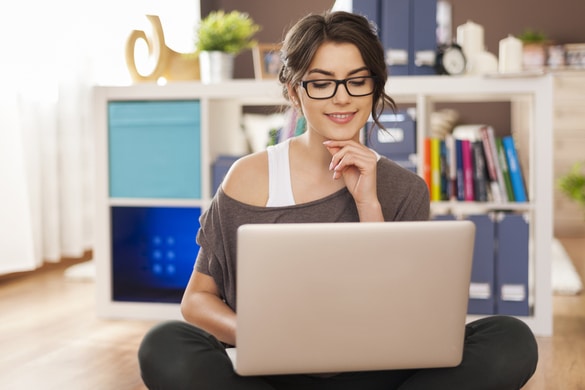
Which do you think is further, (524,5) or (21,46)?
(524,5)

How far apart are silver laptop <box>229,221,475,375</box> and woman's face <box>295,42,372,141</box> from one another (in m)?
0.43

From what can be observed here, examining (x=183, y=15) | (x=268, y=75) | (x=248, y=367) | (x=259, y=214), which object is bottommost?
(x=248, y=367)

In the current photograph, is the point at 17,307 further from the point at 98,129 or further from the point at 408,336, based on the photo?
the point at 408,336

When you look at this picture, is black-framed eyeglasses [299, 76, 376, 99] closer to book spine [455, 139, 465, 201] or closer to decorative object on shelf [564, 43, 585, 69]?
book spine [455, 139, 465, 201]

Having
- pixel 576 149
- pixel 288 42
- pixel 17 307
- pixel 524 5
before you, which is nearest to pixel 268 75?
pixel 17 307

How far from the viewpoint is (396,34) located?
2.85m

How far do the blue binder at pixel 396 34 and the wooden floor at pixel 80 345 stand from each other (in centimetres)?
104

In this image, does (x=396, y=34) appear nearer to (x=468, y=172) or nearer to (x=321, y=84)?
(x=468, y=172)

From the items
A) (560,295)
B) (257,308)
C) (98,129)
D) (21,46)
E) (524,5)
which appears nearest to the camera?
(257,308)

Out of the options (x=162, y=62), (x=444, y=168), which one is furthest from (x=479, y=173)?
(x=162, y=62)

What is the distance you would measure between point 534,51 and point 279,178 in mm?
4813

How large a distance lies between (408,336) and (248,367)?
24cm

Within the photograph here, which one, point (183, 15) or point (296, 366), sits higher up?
point (183, 15)

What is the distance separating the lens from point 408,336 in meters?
1.22
